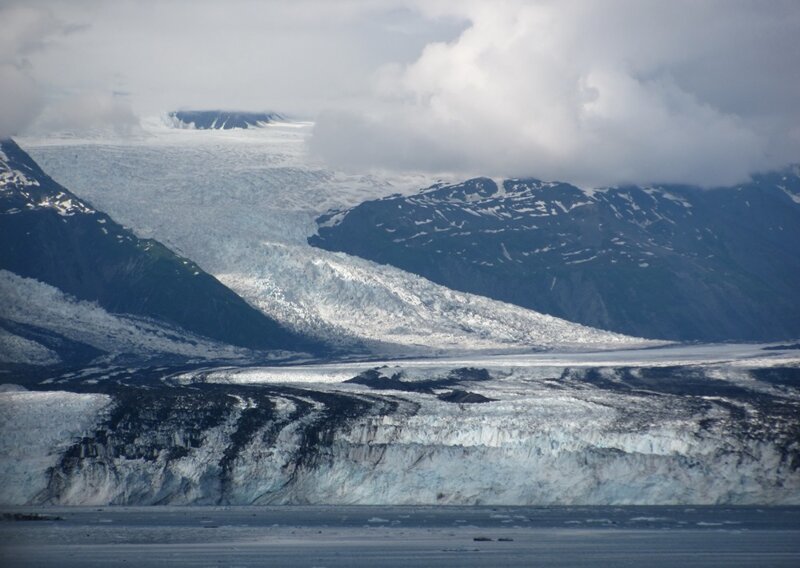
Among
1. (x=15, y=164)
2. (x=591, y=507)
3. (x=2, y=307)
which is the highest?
(x=15, y=164)

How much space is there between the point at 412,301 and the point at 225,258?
2285 cm

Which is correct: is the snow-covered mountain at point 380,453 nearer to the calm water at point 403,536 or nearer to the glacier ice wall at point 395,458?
the glacier ice wall at point 395,458

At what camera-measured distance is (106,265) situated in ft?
563

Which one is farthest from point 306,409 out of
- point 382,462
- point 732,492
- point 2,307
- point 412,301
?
point 412,301

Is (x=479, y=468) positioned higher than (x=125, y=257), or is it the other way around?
(x=125, y=257)

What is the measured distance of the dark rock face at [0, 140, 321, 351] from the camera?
16175 cm

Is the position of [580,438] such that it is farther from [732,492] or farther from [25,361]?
[25,361]

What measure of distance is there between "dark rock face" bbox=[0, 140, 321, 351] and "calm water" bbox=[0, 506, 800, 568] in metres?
84.1

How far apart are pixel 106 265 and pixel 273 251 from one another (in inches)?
857

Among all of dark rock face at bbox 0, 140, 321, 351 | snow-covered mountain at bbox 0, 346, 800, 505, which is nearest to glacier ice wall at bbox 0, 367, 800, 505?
snow-covered mountain at bbox 0, 346, 800, 505

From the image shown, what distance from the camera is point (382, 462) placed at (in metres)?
78.8

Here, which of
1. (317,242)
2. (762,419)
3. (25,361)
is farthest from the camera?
(317,242)

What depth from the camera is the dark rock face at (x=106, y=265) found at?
162m

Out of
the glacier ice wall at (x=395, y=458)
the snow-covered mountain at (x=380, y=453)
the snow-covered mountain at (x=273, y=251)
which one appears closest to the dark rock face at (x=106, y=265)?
the snow-covered mountain at (x=273, y=251)
